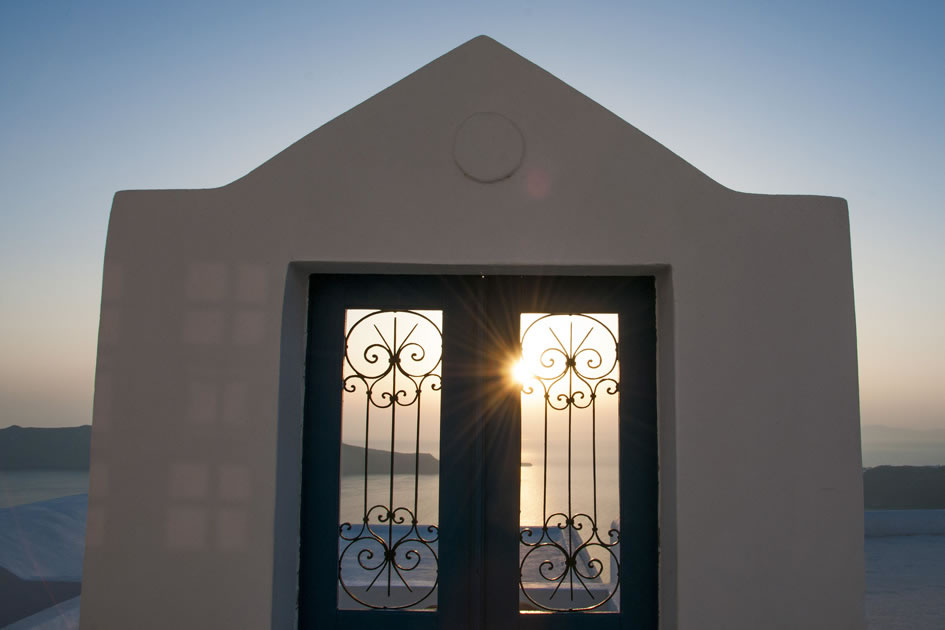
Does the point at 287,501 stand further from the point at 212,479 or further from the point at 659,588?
the point at 659,588

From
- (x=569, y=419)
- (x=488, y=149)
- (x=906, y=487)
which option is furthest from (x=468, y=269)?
(x=906, y=487)

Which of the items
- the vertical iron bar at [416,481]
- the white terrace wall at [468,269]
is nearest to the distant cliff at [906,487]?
the white terrace wall at [468,269]

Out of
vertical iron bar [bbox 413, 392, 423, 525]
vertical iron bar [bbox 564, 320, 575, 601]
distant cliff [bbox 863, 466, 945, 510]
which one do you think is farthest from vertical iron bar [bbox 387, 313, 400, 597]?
distant cliff [bbox 863, 466, 945, 510]

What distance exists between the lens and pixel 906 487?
595 inches

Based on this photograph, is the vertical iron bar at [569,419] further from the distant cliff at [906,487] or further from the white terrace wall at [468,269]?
the distant cliff at [906,487]

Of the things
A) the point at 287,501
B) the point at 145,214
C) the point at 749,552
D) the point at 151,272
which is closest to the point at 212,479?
the point at 287,501

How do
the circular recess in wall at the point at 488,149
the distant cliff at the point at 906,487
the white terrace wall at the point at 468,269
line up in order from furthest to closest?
the distant cliff at the point at 906,487, the circular recess in wall at the point at 488,149, the white terrace wall at the point at 468,269

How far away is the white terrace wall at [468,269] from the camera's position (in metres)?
3.41

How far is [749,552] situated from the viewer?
11.1ft

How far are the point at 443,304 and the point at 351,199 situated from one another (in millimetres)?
849

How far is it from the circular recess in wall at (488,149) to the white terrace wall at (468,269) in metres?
0.02

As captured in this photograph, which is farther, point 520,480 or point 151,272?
point 520,480

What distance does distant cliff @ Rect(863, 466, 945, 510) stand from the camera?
48.8ft

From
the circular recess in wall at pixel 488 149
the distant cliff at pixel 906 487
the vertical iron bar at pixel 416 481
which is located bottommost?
the distant cliff at pixel 906 487
